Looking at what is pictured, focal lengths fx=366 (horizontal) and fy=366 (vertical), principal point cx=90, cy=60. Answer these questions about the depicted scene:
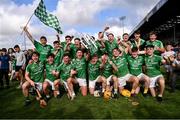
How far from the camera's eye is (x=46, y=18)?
14.8 metres

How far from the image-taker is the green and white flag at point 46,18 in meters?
14.6

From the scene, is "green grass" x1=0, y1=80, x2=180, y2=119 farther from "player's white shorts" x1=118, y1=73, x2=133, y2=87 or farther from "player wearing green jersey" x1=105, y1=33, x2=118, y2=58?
"player wearing green jersey" x1=105, y1=33, x2=118, y2=58

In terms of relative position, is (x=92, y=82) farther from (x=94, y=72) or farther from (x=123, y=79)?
(x=123, y=79)

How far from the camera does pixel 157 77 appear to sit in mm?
11547

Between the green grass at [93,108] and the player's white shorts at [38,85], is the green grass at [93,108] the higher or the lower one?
the lower one

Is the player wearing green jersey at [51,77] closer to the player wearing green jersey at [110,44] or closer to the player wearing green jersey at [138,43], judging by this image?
the player wearing green jersey at [110,44]

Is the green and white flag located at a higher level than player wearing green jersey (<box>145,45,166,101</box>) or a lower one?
higher

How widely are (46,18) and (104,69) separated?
384cm

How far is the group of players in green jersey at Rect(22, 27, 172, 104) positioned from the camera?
11.7 m

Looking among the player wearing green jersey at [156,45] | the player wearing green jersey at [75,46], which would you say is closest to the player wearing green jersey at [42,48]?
the player wearing green jersey at [75,46]

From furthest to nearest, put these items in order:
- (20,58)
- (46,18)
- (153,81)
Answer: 1. (20,58)
2. (46,18)
3. (153,81)

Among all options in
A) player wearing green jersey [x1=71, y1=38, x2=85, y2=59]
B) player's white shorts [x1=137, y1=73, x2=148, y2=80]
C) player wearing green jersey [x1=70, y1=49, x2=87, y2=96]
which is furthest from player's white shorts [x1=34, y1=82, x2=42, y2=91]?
player's white shorts [x1=137, y1=73, x2=148, y2=80]

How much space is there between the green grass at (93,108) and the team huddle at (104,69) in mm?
432

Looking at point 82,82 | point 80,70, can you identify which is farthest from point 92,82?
point 80,70
